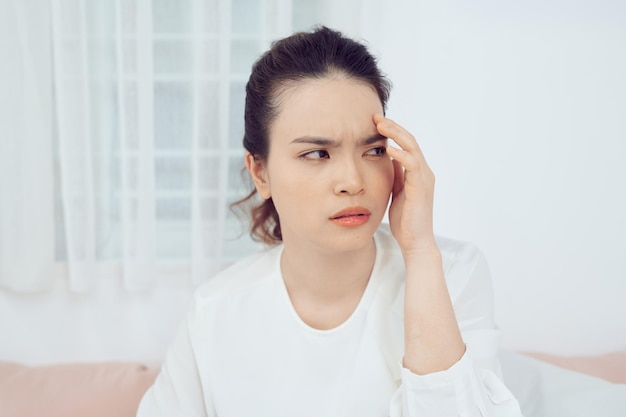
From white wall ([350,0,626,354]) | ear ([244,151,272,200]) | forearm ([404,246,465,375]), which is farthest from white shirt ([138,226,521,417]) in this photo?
white wall ([350,0,626,354])

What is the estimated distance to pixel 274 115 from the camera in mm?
1502

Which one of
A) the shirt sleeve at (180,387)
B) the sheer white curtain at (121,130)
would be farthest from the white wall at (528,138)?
the shirt sleeve at (180,387)

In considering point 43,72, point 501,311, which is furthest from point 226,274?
point 501,311

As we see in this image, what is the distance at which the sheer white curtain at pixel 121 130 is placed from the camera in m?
2.01

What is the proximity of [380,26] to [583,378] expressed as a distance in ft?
4.03

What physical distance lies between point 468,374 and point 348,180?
481 millimetres

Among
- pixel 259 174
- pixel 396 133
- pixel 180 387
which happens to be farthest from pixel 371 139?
pixel 180 387

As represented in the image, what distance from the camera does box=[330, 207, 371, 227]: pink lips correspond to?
1398 millimetres

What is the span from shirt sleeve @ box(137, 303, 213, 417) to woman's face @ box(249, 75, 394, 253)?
500 mm

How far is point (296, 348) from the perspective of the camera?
1611 mm

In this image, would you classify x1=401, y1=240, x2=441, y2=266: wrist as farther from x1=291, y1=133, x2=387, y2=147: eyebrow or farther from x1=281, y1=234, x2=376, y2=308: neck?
x1=291, y1=133, x2=387, y2=147: eyebrow

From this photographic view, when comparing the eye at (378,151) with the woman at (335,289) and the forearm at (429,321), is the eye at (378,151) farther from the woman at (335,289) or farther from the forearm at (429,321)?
the forearm at (429,321)

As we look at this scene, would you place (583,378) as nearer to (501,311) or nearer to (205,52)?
(501,311)

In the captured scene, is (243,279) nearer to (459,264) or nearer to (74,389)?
(459,264)
